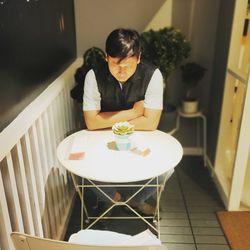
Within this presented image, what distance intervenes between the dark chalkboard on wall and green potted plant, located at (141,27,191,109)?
2.22 feet

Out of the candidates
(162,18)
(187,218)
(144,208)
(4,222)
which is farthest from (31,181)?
(162,18)

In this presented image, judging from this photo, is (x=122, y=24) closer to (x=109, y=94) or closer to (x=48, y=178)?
(x=109, y=94)

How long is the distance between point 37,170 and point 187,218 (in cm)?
124

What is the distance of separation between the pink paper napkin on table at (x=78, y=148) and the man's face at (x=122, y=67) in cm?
42

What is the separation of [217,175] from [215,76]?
0.88 meters

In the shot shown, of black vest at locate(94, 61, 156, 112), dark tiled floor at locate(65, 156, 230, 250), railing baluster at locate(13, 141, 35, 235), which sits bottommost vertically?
dark tiled floor at locate(65, 156, 230, 250)

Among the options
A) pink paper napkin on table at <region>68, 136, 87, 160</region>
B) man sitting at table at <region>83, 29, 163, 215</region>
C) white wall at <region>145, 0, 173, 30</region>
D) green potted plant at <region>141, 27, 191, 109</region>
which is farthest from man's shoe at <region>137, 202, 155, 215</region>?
white wall at <region>145, 0, 173, 30</region>

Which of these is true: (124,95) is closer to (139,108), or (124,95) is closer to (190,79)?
(139,108)

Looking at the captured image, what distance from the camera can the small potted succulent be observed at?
150 centimetres

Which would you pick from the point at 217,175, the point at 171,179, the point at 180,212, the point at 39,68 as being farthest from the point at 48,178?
the point at 217,175

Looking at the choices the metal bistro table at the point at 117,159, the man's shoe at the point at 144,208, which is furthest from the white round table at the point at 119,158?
the man's shoe at the point at 144,208

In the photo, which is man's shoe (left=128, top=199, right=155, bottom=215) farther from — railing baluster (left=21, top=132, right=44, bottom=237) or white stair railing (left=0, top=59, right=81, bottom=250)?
railing baluster (left=21, top=132, right=44, bottom=237)

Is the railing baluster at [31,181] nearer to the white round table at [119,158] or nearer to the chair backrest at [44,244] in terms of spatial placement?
the white round table at [119,158]

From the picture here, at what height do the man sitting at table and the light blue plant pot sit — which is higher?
the man sitting at table
